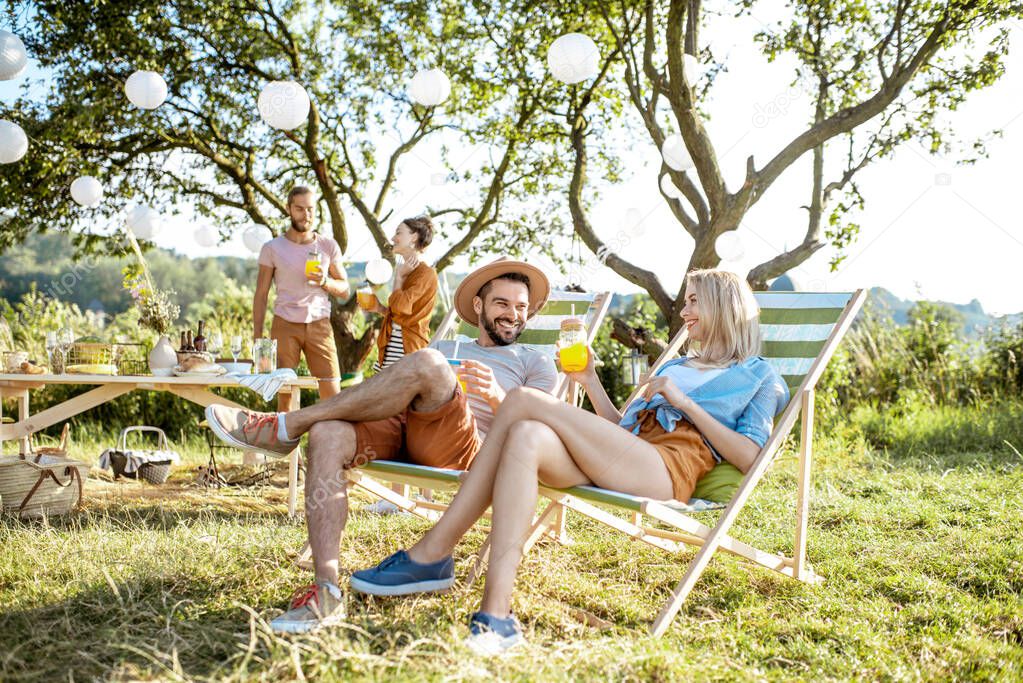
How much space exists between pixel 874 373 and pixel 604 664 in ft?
21.2

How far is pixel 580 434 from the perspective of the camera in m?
2.46

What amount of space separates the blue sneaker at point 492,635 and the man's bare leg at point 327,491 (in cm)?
43

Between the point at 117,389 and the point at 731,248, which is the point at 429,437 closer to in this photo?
the point at 117,389

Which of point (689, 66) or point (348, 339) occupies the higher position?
point (689, 66)

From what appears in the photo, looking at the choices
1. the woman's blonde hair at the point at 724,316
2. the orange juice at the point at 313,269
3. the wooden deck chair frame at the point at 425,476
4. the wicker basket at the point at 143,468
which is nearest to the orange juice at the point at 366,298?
the orange juice at the point at 313,269

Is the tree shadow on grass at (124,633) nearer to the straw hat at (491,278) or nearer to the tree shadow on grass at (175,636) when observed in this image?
the tree shadow on grass at (175,636)

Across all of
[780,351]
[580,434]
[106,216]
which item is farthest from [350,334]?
[580,434]

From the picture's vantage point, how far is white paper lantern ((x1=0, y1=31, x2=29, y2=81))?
4.77 metres

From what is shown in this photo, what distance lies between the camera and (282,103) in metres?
5.49

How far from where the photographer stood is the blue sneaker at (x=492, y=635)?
6.85 ft

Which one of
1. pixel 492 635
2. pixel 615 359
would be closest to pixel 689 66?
pixel 615 359

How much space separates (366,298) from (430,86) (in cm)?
198

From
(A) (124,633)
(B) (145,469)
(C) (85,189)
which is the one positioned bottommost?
(B) (145,469)

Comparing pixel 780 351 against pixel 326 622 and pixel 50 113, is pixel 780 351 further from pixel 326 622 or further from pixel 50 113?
pixel 50 113
